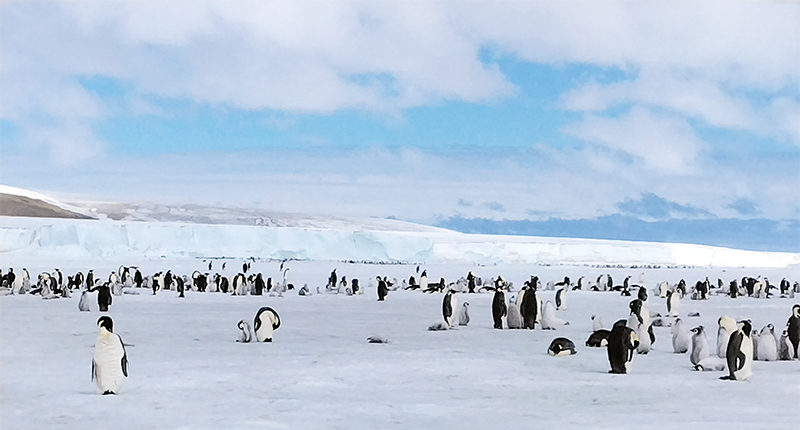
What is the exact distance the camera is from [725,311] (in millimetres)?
14922

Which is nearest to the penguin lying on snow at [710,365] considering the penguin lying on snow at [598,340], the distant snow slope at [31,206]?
the penguin lying on snow at [598,340]

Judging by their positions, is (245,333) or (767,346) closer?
(767,346)

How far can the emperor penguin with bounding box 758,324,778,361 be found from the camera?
816cm

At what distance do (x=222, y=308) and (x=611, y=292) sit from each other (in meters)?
9.80

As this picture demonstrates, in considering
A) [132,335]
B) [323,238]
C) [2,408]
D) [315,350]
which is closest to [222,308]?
[132,335]

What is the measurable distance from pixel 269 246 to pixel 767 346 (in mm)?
25228

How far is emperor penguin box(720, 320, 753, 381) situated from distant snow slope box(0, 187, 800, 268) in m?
24.3

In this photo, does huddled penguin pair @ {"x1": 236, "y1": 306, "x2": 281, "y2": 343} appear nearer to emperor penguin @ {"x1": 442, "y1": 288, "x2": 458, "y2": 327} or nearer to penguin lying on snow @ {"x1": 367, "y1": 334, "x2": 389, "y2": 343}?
penguin lying on snow @ {"x1": 367, "y1": 334, "x2": 389, "y2": 343}

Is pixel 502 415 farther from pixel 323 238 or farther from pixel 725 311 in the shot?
pixel 323 238

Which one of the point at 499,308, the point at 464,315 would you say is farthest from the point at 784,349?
the point at 464,315

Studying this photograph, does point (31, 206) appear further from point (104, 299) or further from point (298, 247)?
point (104, 299)

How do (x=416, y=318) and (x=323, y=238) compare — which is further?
(x=323, y=238)

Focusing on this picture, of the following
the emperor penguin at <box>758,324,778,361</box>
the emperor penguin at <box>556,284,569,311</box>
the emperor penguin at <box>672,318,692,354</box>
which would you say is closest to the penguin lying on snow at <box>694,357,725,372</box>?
the emperor penguin at <box>758,324,778,361</box>

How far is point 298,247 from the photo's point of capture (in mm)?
32500
